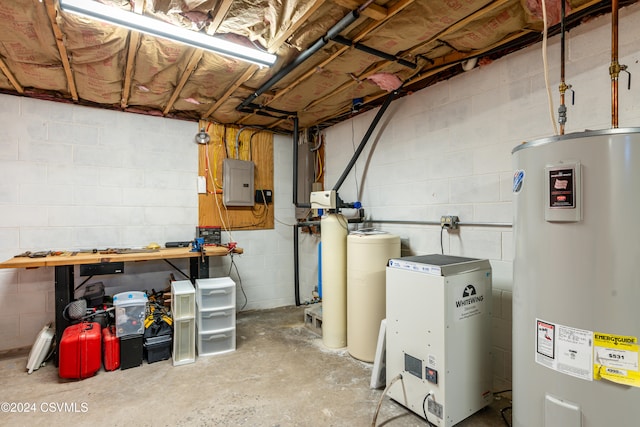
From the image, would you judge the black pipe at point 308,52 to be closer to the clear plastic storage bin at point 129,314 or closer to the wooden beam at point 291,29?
the wooden beam at point 291,29

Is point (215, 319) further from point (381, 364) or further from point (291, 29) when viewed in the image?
point (291, 29)

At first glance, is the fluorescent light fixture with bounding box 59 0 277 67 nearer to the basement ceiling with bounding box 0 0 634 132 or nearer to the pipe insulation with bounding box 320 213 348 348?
the basement ceiling with bounding box 0 0 634 132

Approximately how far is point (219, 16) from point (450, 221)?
2109 millimetres

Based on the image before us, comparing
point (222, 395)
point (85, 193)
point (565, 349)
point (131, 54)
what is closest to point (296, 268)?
point (222, 395)

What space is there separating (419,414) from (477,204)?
4.85 ft

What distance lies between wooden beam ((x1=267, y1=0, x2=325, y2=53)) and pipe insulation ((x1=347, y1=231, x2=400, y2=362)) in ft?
5.15

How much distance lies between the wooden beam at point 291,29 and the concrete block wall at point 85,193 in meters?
2.01

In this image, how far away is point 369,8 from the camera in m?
1.76

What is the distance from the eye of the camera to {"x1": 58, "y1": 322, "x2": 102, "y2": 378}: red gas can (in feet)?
7.86

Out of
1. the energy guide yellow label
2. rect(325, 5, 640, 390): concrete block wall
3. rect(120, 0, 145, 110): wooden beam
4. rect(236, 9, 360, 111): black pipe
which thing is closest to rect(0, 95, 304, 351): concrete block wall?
rect(120, 0, 145, 110): wooden beam

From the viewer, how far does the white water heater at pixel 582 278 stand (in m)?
1.16

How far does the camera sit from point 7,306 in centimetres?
296

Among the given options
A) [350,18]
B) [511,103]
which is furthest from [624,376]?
[350,18]

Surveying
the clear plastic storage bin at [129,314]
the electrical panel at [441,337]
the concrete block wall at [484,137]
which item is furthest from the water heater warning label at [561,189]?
the clear plastic storage bin at [129,314]
